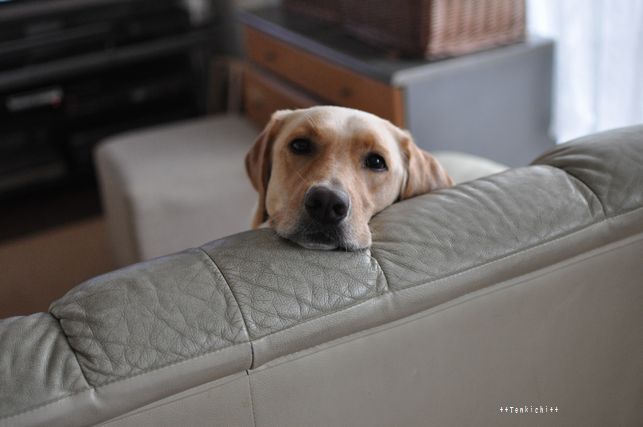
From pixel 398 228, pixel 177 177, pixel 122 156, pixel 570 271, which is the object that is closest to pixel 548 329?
pixel 570 271

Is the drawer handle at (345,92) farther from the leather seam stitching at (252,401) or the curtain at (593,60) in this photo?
→ the leather seam stitching at (252,401)

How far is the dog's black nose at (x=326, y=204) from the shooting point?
46.8 inches

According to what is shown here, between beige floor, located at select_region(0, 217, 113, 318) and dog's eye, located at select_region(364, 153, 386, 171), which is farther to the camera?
beige floor, located at select_region(0, 217, 113, 318)

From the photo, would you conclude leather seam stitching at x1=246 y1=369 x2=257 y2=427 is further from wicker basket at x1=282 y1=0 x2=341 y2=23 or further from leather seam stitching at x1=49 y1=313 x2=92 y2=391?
wicker basket at x1=282 y1=0 x2=341 y2=23

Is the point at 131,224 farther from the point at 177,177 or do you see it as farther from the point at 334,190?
the point at 334,190

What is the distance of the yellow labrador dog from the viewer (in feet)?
3.98

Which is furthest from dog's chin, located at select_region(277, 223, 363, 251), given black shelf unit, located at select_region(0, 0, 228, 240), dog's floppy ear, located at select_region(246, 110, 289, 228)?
black shelf unit, located at select_region(0, 0, 228, 240)

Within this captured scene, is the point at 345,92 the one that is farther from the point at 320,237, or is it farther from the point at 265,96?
the point at 320,237

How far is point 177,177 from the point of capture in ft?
8.12

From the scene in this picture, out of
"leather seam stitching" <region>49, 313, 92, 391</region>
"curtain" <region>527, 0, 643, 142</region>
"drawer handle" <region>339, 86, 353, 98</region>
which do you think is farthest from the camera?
"drawer handle" <region>339, 86, 353, 98</region>

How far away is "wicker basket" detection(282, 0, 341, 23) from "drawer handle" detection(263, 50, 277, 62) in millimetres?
216

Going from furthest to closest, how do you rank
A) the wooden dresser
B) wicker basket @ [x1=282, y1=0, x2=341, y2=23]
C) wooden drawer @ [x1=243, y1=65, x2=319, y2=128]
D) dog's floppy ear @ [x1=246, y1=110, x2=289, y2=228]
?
1. wicker basket @ [x1=282, y1=0, x2=341, y2=23]
2. wooden drawer @ [x1=243, y1=65, x2=319, y2=128]
3. the wooden dresser
4. dog's floppy ear @ [x1=246, y1=110, x2=289, y2=228]

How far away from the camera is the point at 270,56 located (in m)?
2.88

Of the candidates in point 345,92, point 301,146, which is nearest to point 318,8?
point 345,92
